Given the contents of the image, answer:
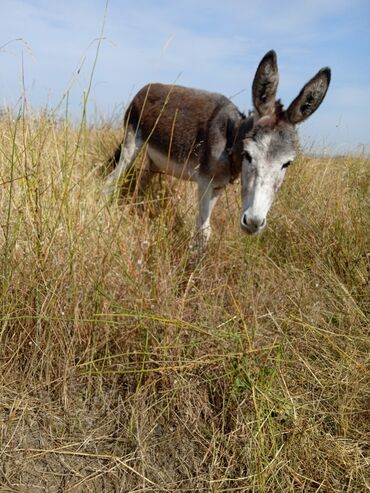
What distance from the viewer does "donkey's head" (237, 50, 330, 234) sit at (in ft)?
8.56

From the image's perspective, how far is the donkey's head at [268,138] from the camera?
2609mm

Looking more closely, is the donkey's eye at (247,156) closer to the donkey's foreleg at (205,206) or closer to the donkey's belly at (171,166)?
the donkey's foreleg at (205,206)

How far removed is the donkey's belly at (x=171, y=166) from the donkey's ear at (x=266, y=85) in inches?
29.7

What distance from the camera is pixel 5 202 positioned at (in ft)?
8.18

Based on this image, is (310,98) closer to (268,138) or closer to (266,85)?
(266,85)

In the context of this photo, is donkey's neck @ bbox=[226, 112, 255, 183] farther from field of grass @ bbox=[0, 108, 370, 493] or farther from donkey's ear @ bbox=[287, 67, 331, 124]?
field of grass @ bbox=[0, 108, 370, 493]

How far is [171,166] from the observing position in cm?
392

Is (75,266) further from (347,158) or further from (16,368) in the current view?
(347,158)

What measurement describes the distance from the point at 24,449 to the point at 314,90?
268 centimetres

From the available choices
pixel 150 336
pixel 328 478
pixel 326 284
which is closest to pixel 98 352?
pixel 150 336

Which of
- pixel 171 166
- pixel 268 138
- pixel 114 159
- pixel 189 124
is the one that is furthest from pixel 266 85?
pixel 114 159

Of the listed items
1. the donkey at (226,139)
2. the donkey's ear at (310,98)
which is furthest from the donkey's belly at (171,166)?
the donkey's ear at (310,98)

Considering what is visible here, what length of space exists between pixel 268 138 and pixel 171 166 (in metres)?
1.34

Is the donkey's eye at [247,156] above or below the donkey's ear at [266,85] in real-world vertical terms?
below
